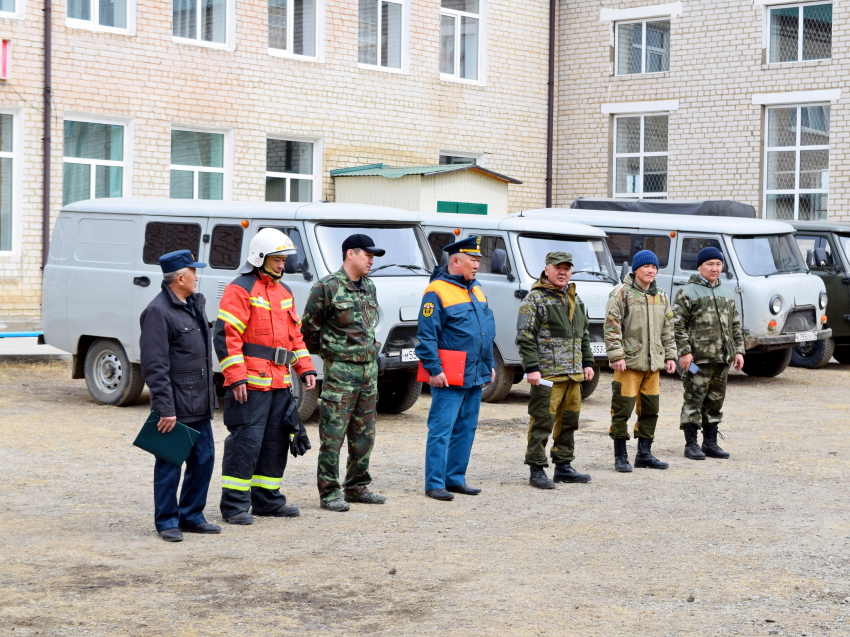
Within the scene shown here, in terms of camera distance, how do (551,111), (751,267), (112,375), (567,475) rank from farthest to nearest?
(551,111)
(751,267)
(112,375)
(567,475)

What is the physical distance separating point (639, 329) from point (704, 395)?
95 cm

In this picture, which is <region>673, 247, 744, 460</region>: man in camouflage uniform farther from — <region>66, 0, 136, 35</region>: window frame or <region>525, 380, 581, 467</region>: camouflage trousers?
<region>66, 0, 136, 35</region>: window frame

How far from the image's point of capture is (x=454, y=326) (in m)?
8.37

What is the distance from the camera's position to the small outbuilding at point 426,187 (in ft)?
67.4

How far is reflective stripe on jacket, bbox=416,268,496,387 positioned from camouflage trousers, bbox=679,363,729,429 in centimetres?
232

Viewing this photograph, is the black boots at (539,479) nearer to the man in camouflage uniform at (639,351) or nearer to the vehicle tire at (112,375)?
the man in camouflage uniform at (639,351)

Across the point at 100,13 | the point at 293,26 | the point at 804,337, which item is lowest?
the point at 804,337

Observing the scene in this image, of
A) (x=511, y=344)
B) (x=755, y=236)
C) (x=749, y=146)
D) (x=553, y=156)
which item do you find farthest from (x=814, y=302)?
(x=553, y=156)

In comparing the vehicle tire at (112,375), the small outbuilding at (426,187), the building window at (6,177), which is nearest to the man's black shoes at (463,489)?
the vehicle tire at (112,375)

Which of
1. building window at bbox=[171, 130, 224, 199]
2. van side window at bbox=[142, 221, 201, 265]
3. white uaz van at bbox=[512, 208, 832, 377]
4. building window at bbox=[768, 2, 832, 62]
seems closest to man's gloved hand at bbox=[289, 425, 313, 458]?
van side window at bbox=[142, 221, 201, 265]

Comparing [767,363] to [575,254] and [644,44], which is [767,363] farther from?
[644,44]

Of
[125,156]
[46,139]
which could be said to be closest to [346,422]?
[46,139]

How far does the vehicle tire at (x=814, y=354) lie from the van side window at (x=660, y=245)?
2.71 metres

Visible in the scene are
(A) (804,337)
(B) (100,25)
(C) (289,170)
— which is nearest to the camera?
(A) (804,337)
